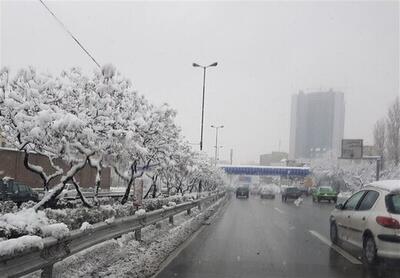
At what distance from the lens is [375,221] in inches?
381

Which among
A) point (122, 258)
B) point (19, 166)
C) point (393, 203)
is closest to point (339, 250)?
point (393, 203)

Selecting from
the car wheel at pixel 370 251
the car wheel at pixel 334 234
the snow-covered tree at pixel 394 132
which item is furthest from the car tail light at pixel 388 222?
the snow-covered tree at pixel 394 132

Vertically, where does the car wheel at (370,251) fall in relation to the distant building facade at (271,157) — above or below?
below

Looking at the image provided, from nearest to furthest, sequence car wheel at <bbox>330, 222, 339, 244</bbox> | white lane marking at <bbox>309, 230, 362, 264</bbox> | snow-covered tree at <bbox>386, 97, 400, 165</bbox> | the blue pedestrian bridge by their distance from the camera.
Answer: white lane marking at <bbox>309, 230, 362, 264</bbox> → car wheel at <bbox>330, 222, 339, 244</bbox> → snow-covered tree at <bbox>386, 97, 400, 165</bbox> → the blue pedestrian bridge

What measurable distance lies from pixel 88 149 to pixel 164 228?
16.9 ft

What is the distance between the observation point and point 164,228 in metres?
15.7

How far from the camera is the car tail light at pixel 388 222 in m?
9.16

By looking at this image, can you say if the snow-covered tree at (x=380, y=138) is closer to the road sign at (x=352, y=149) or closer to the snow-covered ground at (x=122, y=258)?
the road sign at (x=352, y=149)

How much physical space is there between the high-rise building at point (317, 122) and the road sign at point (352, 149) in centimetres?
1173

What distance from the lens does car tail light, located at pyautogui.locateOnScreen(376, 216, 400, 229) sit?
360 inches

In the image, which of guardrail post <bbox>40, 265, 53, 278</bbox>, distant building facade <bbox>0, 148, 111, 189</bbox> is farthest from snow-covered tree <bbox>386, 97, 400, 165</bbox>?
guardrail post <bbox>40, 265, 53, 278</bbox>

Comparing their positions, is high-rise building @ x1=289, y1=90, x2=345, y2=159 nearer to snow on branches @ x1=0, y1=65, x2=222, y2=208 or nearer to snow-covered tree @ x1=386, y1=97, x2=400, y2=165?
snow-covered tree @ x1=386, y1=97, x2=400, y2=165

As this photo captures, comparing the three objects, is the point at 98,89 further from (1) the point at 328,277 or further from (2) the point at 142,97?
(1) the point at 328,277

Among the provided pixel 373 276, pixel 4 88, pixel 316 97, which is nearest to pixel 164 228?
pixel 4 88
